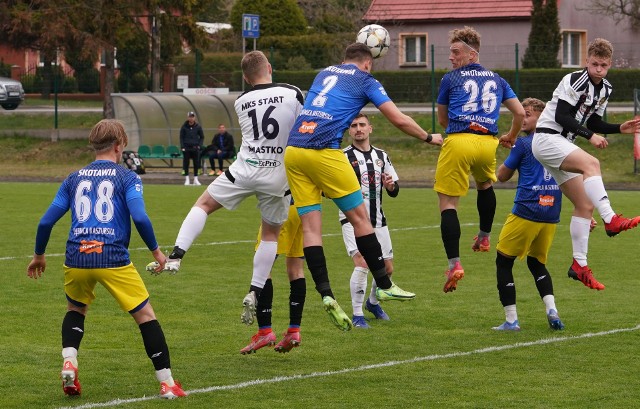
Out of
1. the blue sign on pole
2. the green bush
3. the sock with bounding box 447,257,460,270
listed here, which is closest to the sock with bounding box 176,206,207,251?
the sock with bounding box 447,257,460,270

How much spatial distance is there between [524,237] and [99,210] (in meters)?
4.57

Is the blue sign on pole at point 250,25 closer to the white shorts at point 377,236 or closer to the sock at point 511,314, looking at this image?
the white shorts at point 377,236

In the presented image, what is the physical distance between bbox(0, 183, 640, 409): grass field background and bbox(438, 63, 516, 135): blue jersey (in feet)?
6.28

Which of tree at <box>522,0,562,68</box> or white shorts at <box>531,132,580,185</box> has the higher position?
tree at <box>522,0,562,68</box>

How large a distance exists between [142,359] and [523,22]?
4627 centimetres

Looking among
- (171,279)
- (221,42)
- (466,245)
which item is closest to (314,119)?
(171,279)

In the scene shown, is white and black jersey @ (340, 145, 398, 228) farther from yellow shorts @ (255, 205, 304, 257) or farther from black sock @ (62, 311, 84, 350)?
black sock @ (62, 311, 84, 350)

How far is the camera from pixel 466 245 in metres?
18.7

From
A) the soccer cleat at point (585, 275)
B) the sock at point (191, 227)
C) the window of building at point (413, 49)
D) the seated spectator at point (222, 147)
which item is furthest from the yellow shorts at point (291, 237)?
the window of building at point (413, 49)

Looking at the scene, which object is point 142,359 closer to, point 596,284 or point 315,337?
point 315,337

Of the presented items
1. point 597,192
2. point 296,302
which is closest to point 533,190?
point 597,192

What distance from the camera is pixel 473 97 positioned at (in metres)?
11.0

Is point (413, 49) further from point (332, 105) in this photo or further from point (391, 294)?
point (332, 105)

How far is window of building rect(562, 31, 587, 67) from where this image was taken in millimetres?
55066
